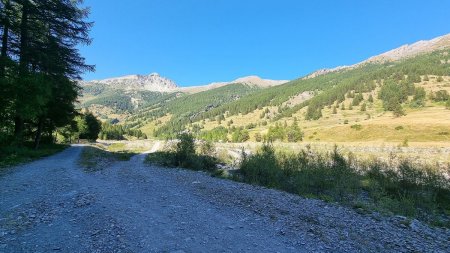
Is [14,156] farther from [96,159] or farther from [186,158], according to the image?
[186,158]

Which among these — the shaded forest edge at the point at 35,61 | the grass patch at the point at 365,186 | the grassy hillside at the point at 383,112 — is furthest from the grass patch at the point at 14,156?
the grassy hillside at the point at 383,112

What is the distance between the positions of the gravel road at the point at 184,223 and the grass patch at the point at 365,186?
2.13 m

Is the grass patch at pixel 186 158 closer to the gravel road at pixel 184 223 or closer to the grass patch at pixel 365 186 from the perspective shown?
the grass patch at pixel 365 186

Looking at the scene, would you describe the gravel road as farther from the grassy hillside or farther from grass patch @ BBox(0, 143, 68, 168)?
the grassy hillside

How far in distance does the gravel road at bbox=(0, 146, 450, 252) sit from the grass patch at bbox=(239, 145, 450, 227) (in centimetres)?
213

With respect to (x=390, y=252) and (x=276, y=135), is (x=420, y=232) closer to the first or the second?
(x=390, y=252)

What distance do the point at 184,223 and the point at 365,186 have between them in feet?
46.2

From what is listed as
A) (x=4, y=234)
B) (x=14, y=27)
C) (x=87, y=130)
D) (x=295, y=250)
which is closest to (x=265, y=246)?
(x=295, y=250)

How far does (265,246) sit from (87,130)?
90719 mm

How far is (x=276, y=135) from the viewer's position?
101 metres

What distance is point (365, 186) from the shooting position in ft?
56.6

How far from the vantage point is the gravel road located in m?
6.34

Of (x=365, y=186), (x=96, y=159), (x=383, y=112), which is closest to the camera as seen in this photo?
(x=365, y=186)

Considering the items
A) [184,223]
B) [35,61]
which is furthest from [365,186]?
[35,61]
